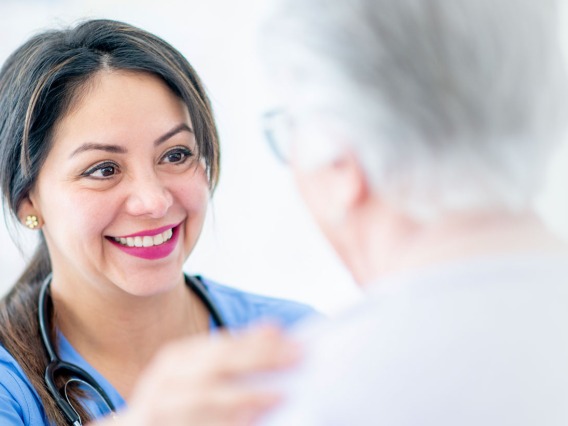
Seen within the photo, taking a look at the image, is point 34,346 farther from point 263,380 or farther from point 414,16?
point 414,16

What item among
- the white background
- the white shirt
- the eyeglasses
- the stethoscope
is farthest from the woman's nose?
the white background

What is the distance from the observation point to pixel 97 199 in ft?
4.77

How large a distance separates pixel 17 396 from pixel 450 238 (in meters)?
0.92

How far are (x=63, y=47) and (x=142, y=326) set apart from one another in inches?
21.7

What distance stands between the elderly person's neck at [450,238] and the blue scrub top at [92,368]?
29.5 inches

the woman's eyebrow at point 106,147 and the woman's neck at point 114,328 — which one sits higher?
the woman's eyebrow at point 106,147

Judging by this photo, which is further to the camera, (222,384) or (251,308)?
(251,308)

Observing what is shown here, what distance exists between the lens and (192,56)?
2.68 m

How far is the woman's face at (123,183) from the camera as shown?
144 cm

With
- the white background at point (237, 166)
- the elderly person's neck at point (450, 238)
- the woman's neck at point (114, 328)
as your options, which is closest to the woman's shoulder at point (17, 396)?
the woman's neck at point (114, 328)

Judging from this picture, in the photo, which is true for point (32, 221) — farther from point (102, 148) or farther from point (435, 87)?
point (435, 87)

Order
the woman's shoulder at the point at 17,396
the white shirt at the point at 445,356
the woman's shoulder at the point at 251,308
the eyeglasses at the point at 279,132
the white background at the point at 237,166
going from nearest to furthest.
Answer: the white shirt at the point at 445,356, the eyeglasses at the point at 279,132, the woman's shoulder at the point at 17,396, the woman's shoulder at the point at 251,308, the white background at the point at 237,166

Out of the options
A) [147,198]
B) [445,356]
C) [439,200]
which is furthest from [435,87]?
[147,198]

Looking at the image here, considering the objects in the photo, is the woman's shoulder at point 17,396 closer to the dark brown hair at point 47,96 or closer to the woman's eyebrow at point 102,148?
the dark brown hair at point 47,96
